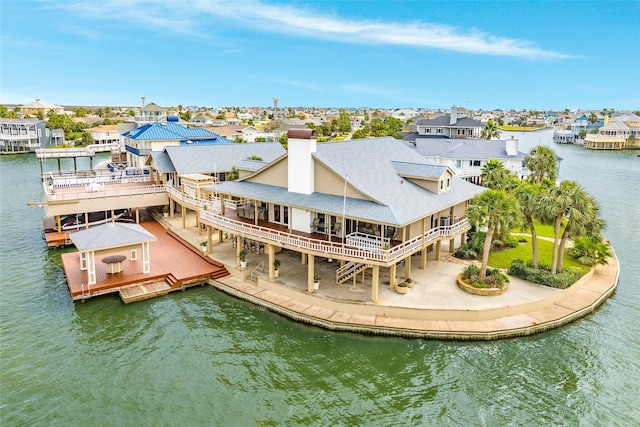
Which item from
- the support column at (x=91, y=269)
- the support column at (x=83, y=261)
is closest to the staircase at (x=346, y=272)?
the support column at (x=91, y=269)

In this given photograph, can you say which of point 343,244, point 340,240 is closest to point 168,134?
point 340,240

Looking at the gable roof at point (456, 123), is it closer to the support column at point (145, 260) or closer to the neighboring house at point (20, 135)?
the support column at point (145, 260)

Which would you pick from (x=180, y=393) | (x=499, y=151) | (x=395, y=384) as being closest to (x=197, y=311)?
(x=180, y=393)

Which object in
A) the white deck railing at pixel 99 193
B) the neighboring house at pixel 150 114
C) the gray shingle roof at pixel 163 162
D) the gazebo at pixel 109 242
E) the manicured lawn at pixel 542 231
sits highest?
the neighboring house at pixel 150 114

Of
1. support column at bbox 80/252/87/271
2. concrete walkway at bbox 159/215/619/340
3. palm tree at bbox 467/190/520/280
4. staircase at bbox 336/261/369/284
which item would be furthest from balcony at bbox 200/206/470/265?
support column at bbox 80/252/87/271

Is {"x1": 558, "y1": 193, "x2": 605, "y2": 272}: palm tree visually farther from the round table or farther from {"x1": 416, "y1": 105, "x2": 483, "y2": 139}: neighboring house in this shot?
{"x1": 416, "y1": 105, "x2": 483, "y2": 139}: neighboring house

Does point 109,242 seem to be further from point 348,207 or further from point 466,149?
point 466,149
